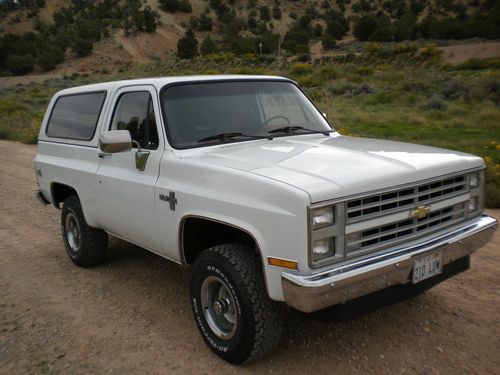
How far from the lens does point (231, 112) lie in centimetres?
421

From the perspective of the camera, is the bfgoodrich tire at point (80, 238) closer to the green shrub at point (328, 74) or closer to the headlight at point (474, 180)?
the headlight at point (474, 180)

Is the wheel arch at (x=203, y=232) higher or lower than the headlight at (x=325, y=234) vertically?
lower

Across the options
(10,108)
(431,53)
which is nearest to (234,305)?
(10,108)

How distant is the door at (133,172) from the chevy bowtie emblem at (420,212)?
1.89m

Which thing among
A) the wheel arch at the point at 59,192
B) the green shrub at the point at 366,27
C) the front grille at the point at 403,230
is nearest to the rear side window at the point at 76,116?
the wheel arch at the point at 59,192

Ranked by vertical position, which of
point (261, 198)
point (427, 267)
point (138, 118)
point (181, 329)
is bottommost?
point (181, 329)

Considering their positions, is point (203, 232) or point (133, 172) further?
point (133, 172)

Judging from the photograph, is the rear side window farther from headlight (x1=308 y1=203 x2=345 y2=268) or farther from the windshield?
headlight (x1=308 y1=203 x2=345 y2=268)

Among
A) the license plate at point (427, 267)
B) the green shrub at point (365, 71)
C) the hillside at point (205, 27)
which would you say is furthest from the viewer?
the hillside at point (205, 27)

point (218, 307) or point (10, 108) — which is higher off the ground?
point (218, 307)

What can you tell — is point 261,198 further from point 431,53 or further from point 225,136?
point 431,53

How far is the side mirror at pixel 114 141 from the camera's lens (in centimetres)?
Answer: 381

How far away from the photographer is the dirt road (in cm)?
338

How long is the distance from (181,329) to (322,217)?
1.71m
